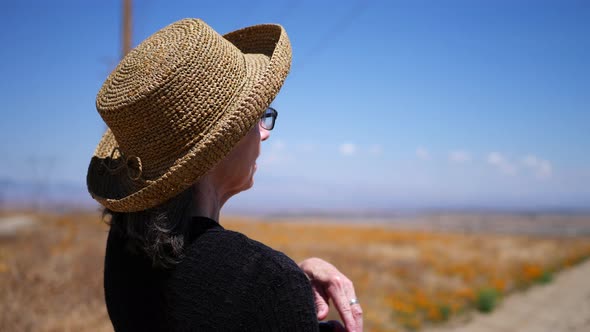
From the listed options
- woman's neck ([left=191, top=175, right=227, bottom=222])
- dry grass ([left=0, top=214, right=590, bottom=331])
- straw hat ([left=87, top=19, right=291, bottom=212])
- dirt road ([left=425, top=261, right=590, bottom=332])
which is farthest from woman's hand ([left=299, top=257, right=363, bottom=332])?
dirt road ([left=425, top=261, right=590, bottom=332])

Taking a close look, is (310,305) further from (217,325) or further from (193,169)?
(193,169)

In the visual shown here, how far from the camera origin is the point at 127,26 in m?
9.86

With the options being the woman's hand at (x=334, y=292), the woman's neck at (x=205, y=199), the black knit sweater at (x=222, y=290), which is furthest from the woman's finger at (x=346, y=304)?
the woman's neck at (x=205, y=199)

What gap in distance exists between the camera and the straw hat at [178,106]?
4.01 ft

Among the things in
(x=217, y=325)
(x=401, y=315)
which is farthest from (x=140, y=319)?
(x=401, y=315)

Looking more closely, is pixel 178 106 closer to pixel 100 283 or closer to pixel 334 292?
pixel 334 292

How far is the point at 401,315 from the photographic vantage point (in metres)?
7.32

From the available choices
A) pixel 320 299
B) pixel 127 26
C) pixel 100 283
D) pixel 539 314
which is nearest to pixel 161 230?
pixel 320 299

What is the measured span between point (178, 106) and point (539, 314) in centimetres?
758

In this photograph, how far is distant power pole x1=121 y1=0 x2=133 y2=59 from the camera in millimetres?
9680

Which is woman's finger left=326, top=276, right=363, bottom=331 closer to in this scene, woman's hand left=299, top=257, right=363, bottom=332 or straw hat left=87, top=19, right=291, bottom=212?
woman's hand left=299, top=257, right=363, bottom=332

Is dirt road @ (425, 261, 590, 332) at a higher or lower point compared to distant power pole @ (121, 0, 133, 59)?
lower

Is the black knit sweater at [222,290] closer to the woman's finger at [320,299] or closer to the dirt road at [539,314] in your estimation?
the woman's finger at [320,299]

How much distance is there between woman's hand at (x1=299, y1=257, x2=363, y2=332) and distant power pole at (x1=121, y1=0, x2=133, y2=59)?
9216 mm
